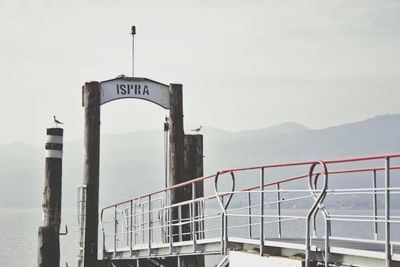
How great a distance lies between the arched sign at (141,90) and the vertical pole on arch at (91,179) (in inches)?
37.0

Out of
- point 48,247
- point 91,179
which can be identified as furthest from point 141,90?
point 48,247

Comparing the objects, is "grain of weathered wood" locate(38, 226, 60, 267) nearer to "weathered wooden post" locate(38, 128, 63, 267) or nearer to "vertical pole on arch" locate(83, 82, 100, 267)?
"weathered wooden post" locate(38, 128, 63, 267)

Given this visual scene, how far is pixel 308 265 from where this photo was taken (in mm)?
10742

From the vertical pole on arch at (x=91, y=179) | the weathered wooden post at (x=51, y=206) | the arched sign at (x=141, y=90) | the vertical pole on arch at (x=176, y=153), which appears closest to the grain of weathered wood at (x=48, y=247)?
the weathered wooden post at (x=51, y=206)

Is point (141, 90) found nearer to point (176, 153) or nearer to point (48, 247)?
point (176, 153)

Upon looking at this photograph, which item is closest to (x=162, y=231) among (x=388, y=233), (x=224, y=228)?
(x=224, y=228)

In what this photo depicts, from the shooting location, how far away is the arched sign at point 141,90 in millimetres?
18730

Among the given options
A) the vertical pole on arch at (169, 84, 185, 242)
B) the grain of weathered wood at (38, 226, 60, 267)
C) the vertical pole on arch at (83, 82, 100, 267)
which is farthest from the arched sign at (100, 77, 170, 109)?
the grain of weathered wood at (38, 226, 60, 267)

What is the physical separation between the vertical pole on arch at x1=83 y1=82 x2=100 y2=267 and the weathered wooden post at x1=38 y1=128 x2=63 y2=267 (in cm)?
64

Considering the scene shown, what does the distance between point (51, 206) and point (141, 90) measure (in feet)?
10.3

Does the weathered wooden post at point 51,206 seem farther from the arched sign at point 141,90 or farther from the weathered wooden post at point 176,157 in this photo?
the weathered wooden post at point 176,157

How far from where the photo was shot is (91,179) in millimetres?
17734

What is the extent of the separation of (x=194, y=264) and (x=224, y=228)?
3.20 meters

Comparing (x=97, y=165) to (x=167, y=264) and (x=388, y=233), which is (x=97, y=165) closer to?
(x=167, y=264)
